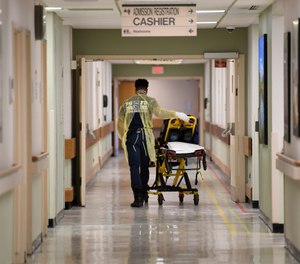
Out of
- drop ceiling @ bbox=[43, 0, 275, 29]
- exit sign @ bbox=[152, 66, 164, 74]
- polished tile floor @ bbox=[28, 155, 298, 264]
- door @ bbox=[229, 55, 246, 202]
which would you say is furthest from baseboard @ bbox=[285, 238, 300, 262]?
exit sign @ bbox=[152, 66, 164, 74]

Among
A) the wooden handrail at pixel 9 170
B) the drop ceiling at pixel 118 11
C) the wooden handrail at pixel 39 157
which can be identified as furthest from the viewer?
the drop ceiling at pixel 118 11

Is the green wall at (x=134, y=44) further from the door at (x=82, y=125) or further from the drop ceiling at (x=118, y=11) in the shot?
the door at (x=82, y=125)

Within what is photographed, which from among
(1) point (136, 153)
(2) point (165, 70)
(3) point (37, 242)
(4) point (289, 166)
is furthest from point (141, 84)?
(2) point (165, 70)

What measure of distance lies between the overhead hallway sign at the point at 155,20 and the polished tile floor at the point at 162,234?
7.77 feet

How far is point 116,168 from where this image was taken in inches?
731

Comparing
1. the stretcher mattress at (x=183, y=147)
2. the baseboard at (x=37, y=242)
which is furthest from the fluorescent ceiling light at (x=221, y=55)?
the baseboard at (x=37, y=242)

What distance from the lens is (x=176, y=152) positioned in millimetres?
11039

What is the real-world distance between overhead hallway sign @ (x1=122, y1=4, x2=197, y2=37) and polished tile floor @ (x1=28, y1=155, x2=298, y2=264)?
2.37 meters

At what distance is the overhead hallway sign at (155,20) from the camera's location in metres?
9.17

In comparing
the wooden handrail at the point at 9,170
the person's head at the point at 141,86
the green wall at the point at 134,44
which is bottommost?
the wooden handrail at the point at 9,170

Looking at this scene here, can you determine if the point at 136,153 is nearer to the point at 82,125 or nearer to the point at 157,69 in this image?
the point at 82,125

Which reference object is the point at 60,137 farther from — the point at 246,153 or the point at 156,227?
the point at 246,153

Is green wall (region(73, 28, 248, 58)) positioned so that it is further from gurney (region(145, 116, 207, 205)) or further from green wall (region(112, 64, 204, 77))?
green wall (region(112, 64, 204, 77))

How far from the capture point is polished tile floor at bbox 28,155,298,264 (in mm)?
7531
